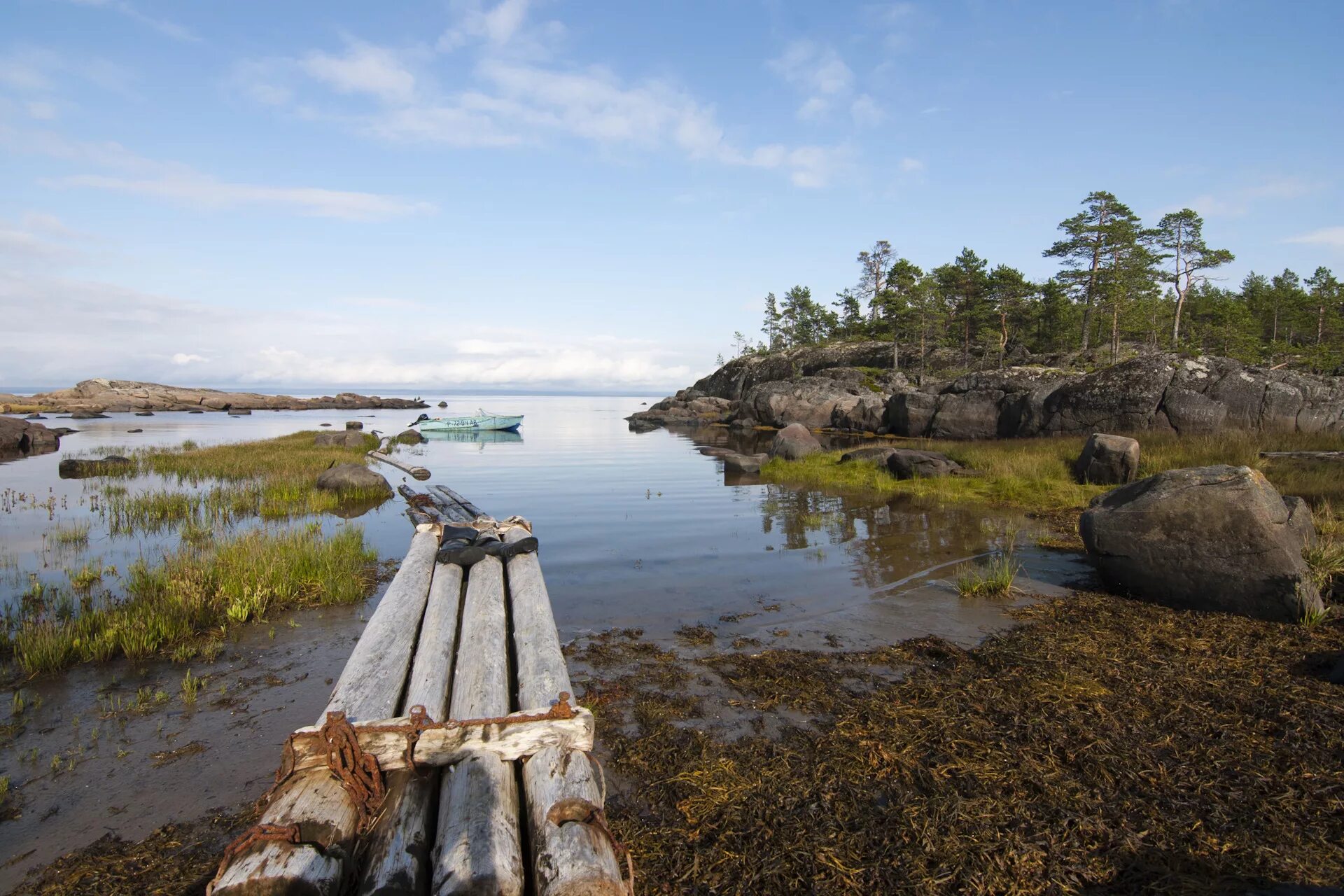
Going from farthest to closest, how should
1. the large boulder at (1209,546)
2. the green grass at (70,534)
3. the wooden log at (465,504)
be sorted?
the wooden log at (465,504)
the green grass at (70,534)
the large boulder at (1209,546)

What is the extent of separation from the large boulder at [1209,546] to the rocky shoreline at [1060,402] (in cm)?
2098

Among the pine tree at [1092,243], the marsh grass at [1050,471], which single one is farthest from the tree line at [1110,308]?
the marsh grass at [1050,471]

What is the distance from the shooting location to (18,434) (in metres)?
A: 33.3

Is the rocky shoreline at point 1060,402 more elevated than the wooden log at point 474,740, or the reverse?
the rocky shoreline at point 1060,402

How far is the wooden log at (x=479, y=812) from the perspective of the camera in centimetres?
297

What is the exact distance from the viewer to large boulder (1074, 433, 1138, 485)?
708 inches

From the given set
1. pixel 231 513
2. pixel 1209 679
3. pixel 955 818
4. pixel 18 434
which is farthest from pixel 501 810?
pixel 18 434

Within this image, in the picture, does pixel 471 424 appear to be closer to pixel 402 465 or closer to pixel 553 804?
pixel 402 465

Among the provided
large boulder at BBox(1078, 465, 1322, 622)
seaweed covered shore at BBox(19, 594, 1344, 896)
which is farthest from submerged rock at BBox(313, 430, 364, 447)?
large boulder at BBox(1078, 465, 1322, 622)

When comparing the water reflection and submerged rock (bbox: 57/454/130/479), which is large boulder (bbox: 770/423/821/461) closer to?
the water reflection

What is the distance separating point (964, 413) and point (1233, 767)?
112 feet

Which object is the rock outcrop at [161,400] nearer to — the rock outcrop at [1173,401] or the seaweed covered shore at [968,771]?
the rock outcrop at [1173,401]

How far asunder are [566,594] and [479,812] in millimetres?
6775

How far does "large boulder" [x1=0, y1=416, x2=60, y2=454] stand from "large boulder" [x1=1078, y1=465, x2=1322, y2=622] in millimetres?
43198
